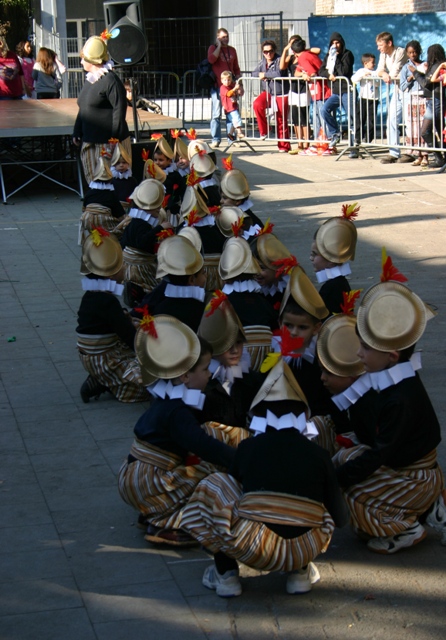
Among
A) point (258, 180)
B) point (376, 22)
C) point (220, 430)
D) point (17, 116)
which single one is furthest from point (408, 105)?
point (220, 430)

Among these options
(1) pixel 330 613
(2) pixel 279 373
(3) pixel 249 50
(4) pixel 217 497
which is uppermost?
(3) pixel 249 50

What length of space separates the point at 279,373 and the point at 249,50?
22.6m

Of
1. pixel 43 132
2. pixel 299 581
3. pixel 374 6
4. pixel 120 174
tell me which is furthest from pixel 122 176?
pixel 374 6

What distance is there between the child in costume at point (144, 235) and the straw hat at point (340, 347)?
156 inches

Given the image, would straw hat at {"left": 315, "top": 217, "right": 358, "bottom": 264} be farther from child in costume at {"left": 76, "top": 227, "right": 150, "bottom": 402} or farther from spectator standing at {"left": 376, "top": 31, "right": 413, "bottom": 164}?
spectator standing at {"left": 376, "top": 31, "right": 413, "bottom": 164}

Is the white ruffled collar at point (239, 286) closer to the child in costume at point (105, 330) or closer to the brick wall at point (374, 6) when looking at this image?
the child in costume at point (105, 330)

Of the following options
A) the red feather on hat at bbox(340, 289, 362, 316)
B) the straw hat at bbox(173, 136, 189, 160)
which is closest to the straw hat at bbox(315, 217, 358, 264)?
the red feather on hat at bbox(340, 289, 362, 316)

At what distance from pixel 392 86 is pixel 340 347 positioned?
43.5 feet

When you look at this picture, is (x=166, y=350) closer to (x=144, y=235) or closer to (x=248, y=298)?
(x=248, y=298)

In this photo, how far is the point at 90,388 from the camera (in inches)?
257

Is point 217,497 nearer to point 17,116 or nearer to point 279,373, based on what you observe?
point 279,373

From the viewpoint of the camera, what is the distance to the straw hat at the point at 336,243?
621 cm

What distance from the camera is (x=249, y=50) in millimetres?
25188

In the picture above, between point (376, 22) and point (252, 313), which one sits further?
point (376, 22)
